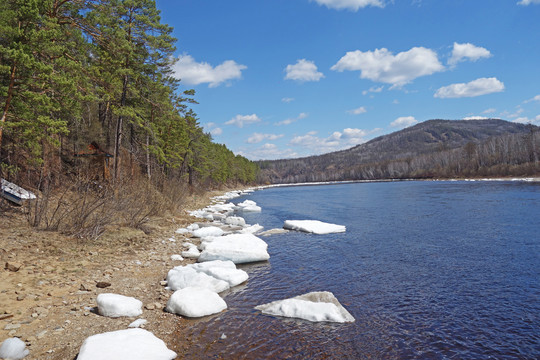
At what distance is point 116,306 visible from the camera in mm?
5926

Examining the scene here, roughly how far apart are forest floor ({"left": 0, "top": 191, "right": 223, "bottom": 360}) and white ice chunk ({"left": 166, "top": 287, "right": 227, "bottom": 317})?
19 centimetres

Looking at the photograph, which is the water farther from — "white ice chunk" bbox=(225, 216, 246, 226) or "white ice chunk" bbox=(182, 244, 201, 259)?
"white ice chunk" bbox=(225, 216, 246, 226)

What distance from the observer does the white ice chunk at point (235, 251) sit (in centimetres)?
1045

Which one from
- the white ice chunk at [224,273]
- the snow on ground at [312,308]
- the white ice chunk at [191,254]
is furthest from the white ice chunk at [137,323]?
the white ice chunk at [191,254]

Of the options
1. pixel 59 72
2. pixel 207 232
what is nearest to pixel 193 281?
pixel 207 232

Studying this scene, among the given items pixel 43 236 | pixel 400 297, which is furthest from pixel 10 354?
pixel 400 297

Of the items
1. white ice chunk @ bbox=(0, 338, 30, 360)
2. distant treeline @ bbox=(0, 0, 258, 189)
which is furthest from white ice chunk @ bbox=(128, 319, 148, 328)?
distant treeline @ bbox=(0, 0, 258, 189)

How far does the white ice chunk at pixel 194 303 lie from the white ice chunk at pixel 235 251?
332 cm

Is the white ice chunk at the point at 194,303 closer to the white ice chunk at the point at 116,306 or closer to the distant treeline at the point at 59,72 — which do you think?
the white ice chunk at the point at 116,306

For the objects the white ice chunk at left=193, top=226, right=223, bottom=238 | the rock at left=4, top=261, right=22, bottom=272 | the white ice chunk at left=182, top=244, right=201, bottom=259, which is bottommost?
the white ice chunk at left=182, top=244, right=201, bottom=259

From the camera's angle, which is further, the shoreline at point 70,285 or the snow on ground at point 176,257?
the snow on ground at point 176,257

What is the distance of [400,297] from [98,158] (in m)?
20.1

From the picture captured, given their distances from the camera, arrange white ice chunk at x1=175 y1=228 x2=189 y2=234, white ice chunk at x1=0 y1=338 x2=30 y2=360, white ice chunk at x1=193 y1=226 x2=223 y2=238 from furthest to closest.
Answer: white ice chunk at x1=175 y1=228 x2=189 y2=234, white ice chunk at x1=193 y1=226 x2=223 y2=238, white ice chunk at x1=0 y1=338 x2=30 y2=360

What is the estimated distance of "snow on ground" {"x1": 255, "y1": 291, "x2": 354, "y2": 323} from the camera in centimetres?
646
